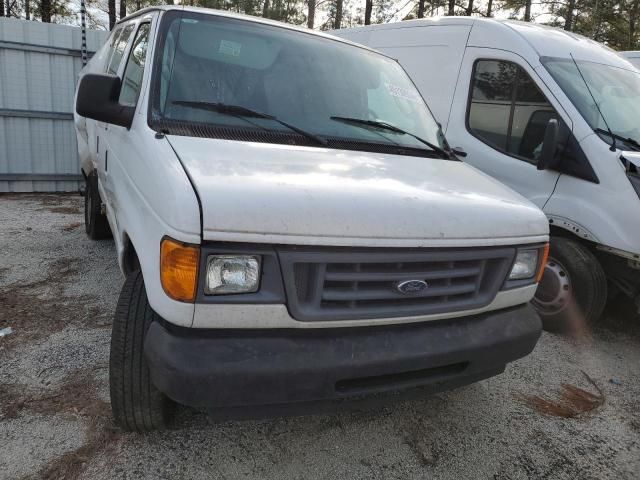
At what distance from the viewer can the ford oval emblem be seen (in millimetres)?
1992

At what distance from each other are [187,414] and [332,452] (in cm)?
76

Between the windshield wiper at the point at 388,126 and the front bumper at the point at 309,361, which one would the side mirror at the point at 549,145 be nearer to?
the windshield wiper at the point at 388,126

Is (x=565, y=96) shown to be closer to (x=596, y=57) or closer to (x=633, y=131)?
(x=633, y=131)

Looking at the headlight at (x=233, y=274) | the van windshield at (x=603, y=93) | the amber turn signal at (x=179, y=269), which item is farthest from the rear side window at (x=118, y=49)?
the van windshield at (x=603, y=93)

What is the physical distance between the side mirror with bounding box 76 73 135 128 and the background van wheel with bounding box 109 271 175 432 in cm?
97

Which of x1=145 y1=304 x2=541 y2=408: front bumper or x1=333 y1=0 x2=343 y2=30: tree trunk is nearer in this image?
x1=145 y1=304 x2=541 y2=408: front bumper

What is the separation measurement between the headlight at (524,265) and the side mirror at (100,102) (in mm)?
2066

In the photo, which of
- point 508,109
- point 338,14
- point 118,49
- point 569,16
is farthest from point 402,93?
point 338,14

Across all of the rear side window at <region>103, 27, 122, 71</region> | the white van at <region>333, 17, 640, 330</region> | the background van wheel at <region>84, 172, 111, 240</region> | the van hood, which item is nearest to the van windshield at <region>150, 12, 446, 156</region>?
the van hood

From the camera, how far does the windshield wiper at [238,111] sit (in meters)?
2.49

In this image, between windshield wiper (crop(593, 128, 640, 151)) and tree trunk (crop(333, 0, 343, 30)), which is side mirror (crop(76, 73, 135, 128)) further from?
tree trunk (crop(333, 0, 343, 30))

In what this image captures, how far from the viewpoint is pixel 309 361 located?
5.99ft

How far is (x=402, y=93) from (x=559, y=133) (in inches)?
54.2

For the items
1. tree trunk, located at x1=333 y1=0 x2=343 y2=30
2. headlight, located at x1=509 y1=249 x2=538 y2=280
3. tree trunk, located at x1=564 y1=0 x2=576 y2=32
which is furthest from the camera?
tree trunk, located at x1=333 y1=0 x2=343 y2=30
